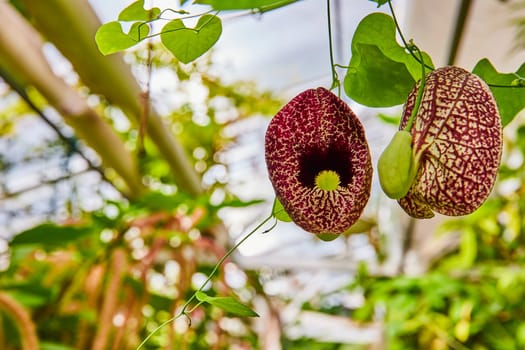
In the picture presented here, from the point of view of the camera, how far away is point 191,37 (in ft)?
1.48

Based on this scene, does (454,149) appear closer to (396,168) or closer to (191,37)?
(396,168)

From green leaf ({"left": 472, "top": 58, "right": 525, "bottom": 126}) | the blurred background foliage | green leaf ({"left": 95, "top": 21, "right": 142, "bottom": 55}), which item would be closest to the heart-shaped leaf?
green leaf ({"left": 95, "top": 21, "right": 142, "bottom": 55})

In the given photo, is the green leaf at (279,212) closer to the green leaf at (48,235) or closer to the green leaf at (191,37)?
the green leaf at (191,37)

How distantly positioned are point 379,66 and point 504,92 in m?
0.10

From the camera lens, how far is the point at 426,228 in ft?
11.2

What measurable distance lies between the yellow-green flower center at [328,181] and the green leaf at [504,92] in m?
0.16

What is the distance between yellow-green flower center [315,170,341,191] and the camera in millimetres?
391

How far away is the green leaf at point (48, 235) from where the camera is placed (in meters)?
1.19

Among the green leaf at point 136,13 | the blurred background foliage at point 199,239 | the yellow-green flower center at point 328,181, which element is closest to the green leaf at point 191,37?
the green leaf at point 136,13

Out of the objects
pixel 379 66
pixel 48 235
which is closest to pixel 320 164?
pixel 379 66

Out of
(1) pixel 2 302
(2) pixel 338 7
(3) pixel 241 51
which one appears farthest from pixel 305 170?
(3) pixel 241 51

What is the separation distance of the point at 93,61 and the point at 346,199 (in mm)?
908

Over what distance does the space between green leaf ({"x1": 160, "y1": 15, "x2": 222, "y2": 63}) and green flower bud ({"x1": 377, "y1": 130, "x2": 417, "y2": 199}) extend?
6.2 inches

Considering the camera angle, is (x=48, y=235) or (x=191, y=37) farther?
(x=48, y=235)
